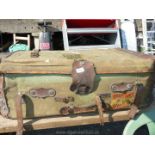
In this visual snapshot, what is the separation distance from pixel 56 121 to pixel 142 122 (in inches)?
25.5

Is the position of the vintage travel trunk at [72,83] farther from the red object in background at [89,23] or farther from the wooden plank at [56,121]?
the red object in background at [89,23]

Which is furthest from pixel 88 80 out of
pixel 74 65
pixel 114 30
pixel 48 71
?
pixel 114 30

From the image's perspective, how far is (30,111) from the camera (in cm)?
188

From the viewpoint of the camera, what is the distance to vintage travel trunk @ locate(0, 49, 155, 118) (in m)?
1.81

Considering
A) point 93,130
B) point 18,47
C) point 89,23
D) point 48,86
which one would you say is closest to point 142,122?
point 93,130

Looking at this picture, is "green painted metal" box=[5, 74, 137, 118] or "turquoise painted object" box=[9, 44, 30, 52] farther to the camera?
"turquoise painted object" box=[9, 44, 30, 52]

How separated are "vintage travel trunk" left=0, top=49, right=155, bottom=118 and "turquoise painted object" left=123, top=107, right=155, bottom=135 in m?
0.11

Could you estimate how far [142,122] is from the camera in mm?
2100

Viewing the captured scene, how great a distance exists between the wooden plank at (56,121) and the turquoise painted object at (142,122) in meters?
0.08

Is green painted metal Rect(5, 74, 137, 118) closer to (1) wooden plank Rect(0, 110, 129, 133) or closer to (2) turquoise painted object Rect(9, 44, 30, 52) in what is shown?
(1) wooden plank Rect(0, 110, 129, 133)

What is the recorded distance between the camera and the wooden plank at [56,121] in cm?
182

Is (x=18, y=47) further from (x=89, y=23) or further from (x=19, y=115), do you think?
(x=19, y=115)

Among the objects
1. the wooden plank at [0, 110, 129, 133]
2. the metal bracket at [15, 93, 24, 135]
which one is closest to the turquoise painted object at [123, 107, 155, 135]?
the wooden plank at [0, 110, 129, 133]

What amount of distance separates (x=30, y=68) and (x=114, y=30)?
2931mm
